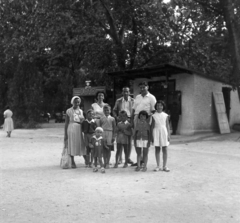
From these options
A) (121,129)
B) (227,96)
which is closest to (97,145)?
(121,129)

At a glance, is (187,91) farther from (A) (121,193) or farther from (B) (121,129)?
(A) (121,193)

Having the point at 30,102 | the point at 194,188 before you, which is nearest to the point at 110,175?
the point at 194,188

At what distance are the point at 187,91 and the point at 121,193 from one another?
12045 millimetres

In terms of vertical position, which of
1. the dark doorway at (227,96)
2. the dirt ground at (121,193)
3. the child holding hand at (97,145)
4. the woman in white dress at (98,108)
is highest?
the dark doorway at (227,96)

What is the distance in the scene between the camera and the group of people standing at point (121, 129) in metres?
7.54

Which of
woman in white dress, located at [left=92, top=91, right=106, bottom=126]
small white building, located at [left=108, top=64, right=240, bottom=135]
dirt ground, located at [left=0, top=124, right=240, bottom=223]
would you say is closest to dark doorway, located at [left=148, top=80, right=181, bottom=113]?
small white building, located at [left=108, top=64, right=240, bottom=135]

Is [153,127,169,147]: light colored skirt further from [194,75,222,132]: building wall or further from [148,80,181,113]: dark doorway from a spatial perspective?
[148,80,181,113]: dark doorway

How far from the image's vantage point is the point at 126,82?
2038 cm

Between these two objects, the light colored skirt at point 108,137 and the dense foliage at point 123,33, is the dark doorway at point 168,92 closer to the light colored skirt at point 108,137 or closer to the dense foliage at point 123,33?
the dense foliage at point 123,33

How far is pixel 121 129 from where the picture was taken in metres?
7.77

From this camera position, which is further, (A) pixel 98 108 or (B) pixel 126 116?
(A) pixel 98 108

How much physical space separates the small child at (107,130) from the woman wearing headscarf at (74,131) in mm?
581

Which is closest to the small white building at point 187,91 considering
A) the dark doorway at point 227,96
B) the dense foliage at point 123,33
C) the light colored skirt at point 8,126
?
the dark doorway at point 227,96

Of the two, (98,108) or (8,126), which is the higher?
(98,108)
